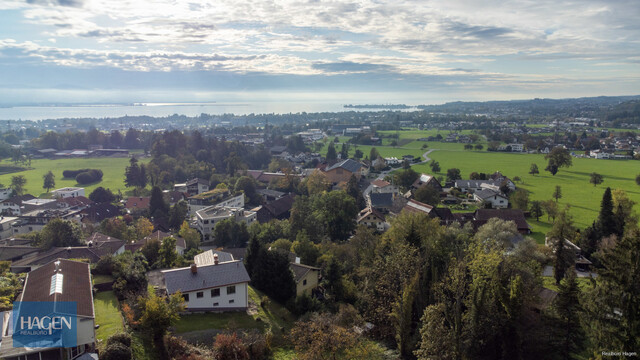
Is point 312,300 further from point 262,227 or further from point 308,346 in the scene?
point 262,227

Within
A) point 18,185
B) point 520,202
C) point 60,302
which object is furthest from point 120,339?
point 18,185

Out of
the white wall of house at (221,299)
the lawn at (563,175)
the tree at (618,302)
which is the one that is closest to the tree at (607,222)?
the lawn at (563,175)

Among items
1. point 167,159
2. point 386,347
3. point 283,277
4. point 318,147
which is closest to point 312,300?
point 283,277

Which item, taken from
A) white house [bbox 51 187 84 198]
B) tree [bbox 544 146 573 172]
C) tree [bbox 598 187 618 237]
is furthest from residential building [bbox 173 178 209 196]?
tree [bbox 544 146 573 172]

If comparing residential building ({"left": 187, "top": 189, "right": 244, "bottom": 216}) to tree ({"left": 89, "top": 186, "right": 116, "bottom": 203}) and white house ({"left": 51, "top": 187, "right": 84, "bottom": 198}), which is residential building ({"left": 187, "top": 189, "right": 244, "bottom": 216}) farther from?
white house ({"left": 51, "top": 187, "right": 84, "bottom": 198})

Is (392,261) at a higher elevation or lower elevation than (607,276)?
lower

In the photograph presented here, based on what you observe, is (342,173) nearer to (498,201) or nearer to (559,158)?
(498,201)
